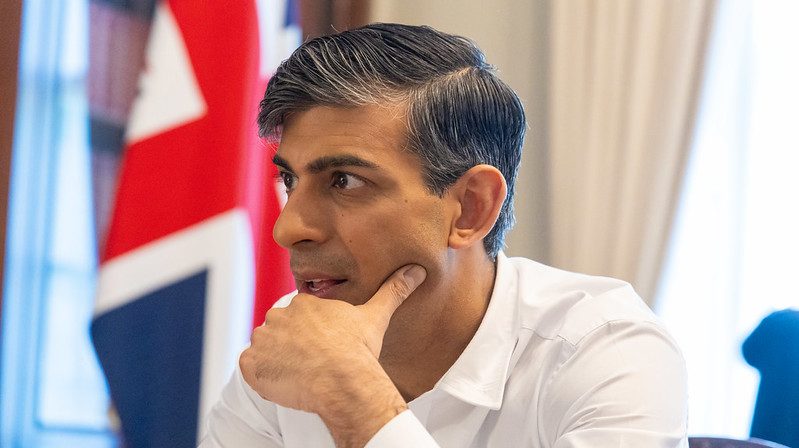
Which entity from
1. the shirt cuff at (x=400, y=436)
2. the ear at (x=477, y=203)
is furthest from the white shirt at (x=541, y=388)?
the ear at (x=477, y=203)

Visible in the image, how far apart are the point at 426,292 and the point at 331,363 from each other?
346 mm

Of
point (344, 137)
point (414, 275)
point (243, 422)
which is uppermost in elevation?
point (344, 137)

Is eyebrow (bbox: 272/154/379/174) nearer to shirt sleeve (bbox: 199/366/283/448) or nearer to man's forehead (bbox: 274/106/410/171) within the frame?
man's forehead (bbox: 274/106/410/171)

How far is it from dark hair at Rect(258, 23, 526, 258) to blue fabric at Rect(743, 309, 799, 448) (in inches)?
24.5

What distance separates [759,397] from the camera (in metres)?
1.78

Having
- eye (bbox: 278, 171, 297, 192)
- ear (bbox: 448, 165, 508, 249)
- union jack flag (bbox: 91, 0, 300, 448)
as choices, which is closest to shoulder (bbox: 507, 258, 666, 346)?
ear (bbox: 448, 165, 508, 249)

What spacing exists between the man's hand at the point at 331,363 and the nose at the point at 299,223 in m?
0.10

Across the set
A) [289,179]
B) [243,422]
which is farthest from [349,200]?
[243,422]

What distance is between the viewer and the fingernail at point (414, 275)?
158 centimetres

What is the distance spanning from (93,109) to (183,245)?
445 millimetres

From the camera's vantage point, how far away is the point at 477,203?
1.67 metres

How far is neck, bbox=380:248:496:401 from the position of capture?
168 centimetres

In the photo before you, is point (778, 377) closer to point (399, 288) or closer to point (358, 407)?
point (399, 288)

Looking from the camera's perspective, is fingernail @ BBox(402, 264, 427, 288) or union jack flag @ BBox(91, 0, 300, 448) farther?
union jack flag @ BBox(91, 0, 300, 448)
